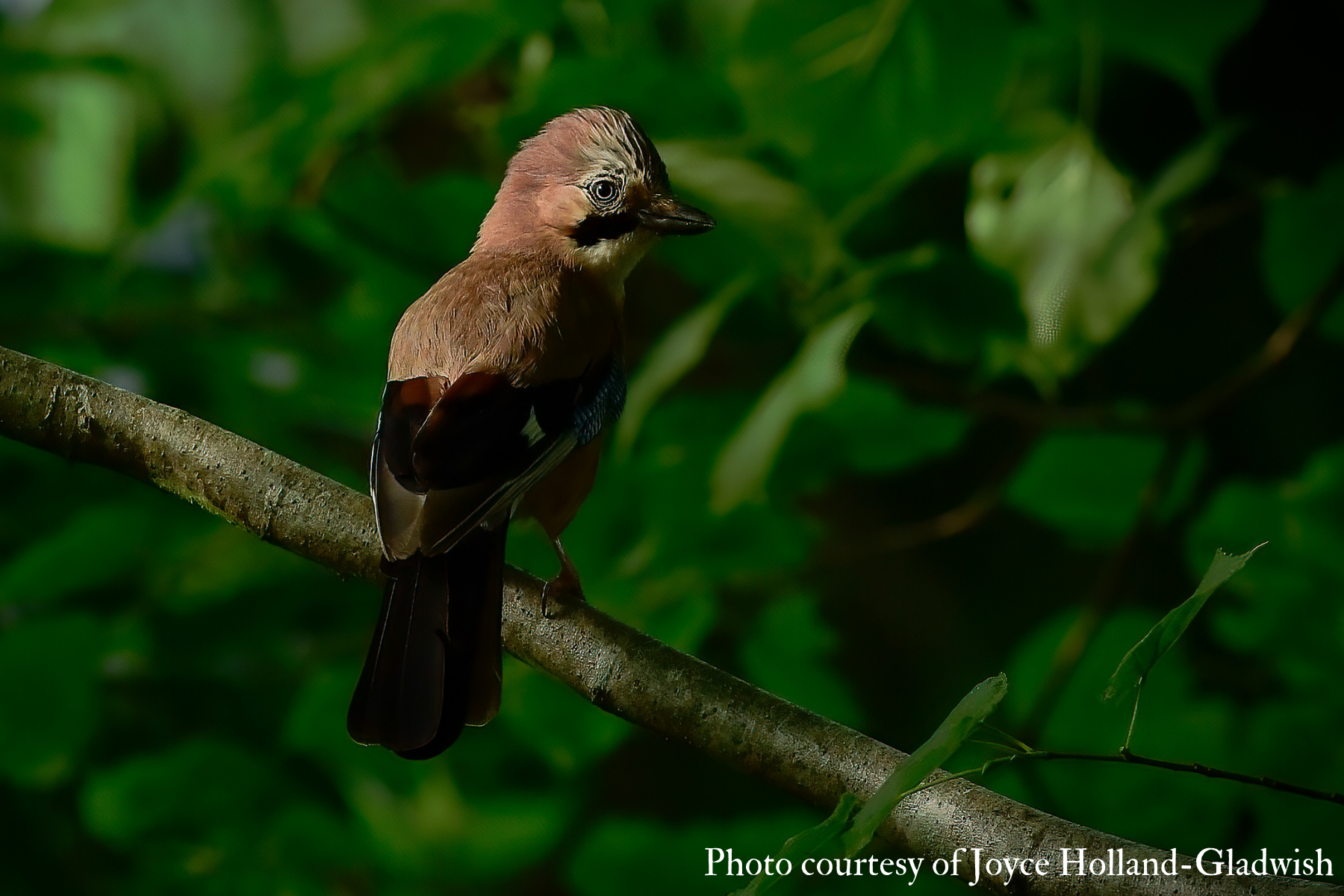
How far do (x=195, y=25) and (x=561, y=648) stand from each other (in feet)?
10.2

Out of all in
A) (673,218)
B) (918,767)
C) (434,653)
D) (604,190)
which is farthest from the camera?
(604,190)

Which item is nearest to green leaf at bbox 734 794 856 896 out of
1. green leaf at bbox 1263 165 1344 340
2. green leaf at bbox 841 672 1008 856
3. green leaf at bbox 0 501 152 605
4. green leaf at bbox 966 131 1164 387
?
green leaf at bbox 841 672 1008 856

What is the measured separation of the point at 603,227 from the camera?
2395 millimetres

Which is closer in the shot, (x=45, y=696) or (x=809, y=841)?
(x=809, y=841)

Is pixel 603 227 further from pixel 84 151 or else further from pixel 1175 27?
pixel 84 151

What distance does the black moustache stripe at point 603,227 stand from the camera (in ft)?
7.71

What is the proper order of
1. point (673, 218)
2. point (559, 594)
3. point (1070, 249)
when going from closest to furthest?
point (559, 594) < point (673, 218) < point (1070, 249)

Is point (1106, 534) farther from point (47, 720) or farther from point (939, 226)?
point (47, 720)

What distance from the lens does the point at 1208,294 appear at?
3.83m

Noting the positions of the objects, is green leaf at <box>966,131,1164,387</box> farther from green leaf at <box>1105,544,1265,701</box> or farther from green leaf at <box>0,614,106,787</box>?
green leaf at <box>0,614,106,787</box>

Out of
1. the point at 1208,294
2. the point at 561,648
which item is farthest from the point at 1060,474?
the point at 561,648

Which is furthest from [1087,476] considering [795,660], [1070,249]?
[795,660]

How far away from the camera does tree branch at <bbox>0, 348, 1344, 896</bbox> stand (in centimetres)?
136

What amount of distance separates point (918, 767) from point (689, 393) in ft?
6.18
